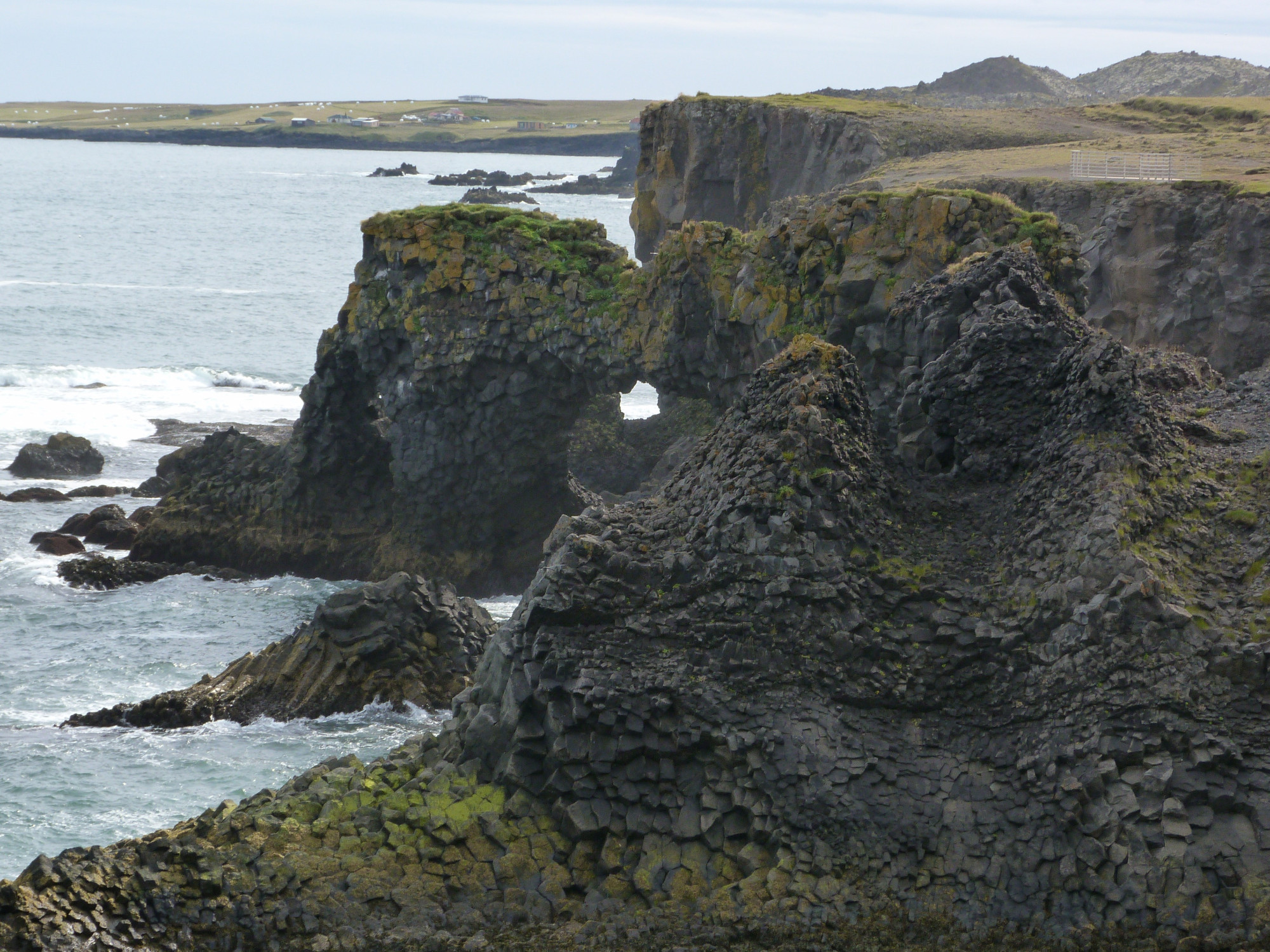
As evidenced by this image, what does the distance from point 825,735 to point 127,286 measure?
4204 inches

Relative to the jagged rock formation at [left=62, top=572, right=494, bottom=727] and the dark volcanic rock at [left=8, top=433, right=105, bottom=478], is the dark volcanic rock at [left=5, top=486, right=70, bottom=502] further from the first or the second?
the jagged rock formation at [left=62, top=572, right=494, bottom=727]

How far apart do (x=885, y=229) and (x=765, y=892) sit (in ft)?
48.6

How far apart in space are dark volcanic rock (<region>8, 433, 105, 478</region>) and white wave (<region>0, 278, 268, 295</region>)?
6214 cm

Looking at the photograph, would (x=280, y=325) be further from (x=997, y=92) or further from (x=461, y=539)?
(x=997, y=92)

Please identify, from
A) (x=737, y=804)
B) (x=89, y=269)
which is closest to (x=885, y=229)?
(x=737, y=804)

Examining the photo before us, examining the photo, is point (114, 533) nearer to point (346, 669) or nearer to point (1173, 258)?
point (346, 669)

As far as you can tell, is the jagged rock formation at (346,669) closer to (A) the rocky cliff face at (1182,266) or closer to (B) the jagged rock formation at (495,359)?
(B) the jagged rock formation at (495,359)

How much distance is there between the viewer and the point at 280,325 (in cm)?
9381

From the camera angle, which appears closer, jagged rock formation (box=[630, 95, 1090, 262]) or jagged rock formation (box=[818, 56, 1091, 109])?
jagged rock formation (box=[630, 95, 1090, 262])

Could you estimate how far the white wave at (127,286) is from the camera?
351 feet

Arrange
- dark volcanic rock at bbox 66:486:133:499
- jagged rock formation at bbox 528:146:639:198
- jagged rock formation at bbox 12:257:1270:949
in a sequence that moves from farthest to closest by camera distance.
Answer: jagged rock formation at bbox 528:146:639:198 < dark volcanic rock at bbox 66:486:133:499 < jagged rock formation at bbox 12:257:1270:949

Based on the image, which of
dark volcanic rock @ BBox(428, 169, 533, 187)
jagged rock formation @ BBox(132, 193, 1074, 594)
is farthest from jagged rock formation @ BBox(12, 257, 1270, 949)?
dark volcanic rock @ BBox(428, 169, 533, 187)

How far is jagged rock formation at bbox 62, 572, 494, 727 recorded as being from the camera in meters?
26.6

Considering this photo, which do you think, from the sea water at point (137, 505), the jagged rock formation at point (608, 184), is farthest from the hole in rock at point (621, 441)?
the jagged rock formation at point (608, 184)
